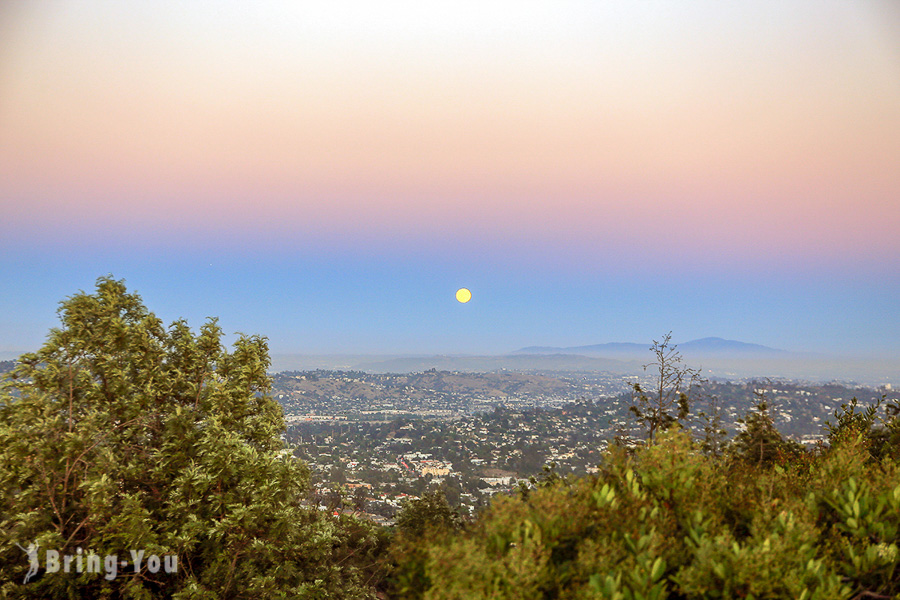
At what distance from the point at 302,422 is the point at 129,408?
82873mm

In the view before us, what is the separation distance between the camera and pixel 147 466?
9328 mm

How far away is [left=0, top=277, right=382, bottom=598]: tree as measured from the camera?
25.3 feet

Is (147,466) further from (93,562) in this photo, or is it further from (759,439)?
(759,439)

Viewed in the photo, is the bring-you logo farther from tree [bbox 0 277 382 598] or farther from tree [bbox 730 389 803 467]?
tree [bbox 730 389 803 467]

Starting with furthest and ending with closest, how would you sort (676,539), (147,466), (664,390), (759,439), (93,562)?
(759,439)
(664,390)
(147,466)
(93,562)
(676,539)

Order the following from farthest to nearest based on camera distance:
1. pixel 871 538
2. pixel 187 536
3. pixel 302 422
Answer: pixel 302 422
pixel 187 536
pixel 871 538

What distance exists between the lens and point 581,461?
5559cm

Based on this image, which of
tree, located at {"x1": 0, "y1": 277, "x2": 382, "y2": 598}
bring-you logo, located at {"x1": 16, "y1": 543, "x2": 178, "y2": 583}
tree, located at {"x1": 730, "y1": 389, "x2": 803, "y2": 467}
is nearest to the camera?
bring-you logo, located at {"x1": 16, "y1": 543, "x2": 178, "y2": 583}

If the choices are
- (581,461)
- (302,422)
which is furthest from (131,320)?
(302,422)

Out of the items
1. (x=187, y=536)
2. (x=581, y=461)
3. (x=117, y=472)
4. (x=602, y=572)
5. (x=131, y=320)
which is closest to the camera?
(x=602, y=572)

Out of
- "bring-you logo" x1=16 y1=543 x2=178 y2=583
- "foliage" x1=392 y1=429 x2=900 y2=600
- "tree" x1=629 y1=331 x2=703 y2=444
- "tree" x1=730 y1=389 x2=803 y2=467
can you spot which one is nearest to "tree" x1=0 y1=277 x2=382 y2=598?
"bring-you logo" x1=16 y1=543 x2=178 y2=583

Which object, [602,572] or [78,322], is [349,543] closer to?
[78,322]

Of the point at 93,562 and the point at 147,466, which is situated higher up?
the point at 147,466

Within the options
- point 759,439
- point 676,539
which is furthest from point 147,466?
point 759,439
